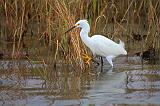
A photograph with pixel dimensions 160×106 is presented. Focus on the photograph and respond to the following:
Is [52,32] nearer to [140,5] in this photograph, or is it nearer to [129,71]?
[129,71]

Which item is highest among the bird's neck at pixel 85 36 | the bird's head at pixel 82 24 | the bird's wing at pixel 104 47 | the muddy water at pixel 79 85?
the bird's head at pixel 82 24

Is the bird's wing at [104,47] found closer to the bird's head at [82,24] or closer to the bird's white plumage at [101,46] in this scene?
the bird's white plumage at [101,46]

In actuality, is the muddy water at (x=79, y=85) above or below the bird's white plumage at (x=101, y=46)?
below

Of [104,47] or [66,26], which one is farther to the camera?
[104,47]

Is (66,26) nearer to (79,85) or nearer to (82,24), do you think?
(82,24)

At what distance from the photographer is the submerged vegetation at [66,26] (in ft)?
32.7

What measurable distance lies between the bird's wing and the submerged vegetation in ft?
1.01

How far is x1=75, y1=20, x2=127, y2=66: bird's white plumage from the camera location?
1105 cm

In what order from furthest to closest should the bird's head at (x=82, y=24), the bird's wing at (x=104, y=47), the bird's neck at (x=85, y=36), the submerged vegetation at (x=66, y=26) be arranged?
1. the bird's wing at (x=104, y=47)
2. the bird's neck at (x=85, y=36)
3. the bird's head at (x=82, y=24)
4. the submerged vegetation at (x=66, y=26)

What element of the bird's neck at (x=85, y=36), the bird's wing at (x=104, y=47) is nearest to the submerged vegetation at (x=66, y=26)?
the bird's neck at (x=85, y=36)

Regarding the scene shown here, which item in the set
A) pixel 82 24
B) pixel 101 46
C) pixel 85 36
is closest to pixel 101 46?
pixel 101 46

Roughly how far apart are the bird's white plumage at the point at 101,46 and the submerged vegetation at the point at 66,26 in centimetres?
19

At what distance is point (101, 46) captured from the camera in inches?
445

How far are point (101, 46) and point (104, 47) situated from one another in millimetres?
78
